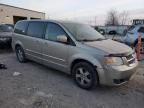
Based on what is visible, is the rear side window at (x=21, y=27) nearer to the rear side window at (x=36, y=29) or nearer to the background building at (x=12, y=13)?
the rear side window at (x=36, y=29)

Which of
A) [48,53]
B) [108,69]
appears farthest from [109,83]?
[48,53]

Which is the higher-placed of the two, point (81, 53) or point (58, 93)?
point (81, 53)

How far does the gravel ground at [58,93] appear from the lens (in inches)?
141

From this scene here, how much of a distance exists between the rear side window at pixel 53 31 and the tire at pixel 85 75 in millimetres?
1091

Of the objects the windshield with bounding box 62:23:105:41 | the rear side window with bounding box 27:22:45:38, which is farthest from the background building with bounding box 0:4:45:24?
the windshield with bounding box 62:23:105:41

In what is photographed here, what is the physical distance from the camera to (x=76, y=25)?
5.23m

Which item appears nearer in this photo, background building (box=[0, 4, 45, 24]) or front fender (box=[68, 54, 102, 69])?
front fender (box=[68, 54, 102, 69])

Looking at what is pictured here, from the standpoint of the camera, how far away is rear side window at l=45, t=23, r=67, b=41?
15.9ft

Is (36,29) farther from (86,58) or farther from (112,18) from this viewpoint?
(112,18)

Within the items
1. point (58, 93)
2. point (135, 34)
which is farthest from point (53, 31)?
point (135, 34)

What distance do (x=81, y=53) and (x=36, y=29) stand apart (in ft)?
7.98

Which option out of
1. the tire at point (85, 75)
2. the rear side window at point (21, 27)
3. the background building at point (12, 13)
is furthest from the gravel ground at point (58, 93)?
the background building at point (12, 13)

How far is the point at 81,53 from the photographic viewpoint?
4.18 meters

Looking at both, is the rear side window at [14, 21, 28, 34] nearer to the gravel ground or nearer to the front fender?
the gravel ground
